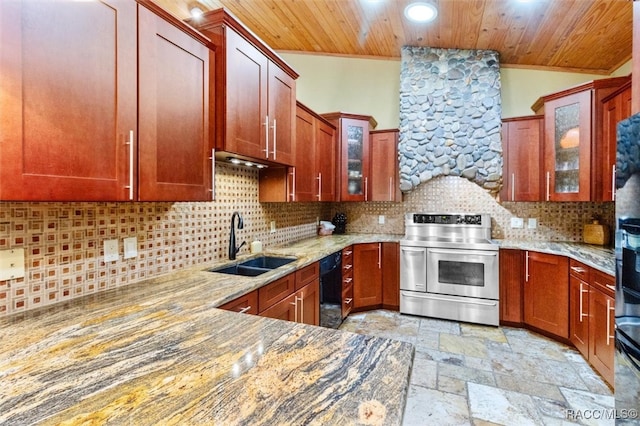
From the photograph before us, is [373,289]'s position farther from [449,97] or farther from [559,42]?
[559,42]

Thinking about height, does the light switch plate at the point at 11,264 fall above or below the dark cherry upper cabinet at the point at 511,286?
above

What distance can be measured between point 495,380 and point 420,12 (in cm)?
312

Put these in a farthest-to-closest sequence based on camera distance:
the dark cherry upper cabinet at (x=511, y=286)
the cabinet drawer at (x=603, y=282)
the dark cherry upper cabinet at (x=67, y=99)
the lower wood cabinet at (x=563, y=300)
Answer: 1. the dark cherry upper cabinet at (x=511, y=286)
2. the lower wood cabinet at (x=563, y=300)
3. the cabinet drawer at (x=603, y=282)
4. the dark cherry upper cabinet at (x=67, y=99)

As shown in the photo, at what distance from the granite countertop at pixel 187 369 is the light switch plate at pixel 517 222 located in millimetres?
3362

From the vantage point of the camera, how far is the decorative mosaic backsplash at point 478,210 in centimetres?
346

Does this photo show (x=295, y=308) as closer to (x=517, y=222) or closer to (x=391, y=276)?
(x=391, y=276)

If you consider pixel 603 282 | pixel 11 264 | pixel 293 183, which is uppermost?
pixel 293 183

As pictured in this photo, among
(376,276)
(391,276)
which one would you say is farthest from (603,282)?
(376,276)

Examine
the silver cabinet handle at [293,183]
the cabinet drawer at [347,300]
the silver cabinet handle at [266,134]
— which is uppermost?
the silver cabinet handle at [266,134]

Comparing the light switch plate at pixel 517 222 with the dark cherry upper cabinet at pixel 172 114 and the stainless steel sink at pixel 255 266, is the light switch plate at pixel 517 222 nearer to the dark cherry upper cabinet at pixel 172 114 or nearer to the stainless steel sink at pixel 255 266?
the stainless steel sink at pixel 255 266

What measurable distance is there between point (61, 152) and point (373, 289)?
325cm

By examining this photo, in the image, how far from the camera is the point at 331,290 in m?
2.98

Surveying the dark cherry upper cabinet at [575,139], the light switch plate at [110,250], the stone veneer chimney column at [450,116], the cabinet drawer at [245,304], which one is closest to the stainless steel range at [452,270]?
the stone veneer chimney column at [450,116]

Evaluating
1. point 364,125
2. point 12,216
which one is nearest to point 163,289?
point 12,216
